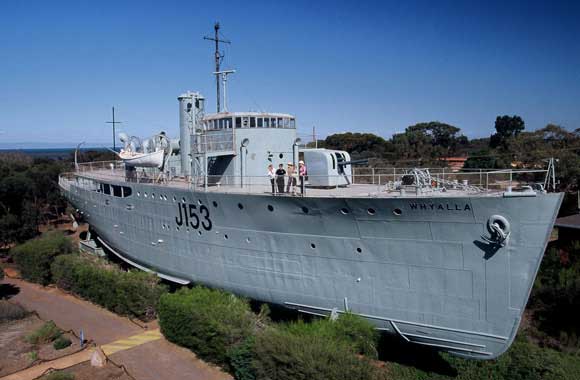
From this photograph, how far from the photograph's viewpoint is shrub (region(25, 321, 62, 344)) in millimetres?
15305

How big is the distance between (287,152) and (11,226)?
74.8 feet

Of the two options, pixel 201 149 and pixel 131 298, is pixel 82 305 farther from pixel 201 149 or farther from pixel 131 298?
pixel 201 149

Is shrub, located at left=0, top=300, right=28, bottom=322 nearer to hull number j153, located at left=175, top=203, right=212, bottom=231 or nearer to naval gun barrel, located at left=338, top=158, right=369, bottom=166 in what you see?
hull number j153, located at left=175, top=203, right=212, bottom=231

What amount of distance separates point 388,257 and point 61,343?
37.5ft

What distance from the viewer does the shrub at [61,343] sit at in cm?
1486

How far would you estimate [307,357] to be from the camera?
10.0m

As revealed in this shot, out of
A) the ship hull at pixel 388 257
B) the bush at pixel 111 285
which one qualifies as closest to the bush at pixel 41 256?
the bush at pixel 111 285

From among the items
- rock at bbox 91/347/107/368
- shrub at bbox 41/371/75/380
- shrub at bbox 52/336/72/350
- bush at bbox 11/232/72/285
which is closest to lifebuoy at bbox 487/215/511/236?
rock at bbox 91/347/107/368

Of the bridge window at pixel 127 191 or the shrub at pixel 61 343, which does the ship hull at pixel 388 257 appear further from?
the shrub at pixel 61 343

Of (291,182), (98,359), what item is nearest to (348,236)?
(291,182)

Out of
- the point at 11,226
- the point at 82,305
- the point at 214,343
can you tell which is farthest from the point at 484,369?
the point at 11,226

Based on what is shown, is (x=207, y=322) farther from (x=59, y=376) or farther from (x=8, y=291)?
(x=8, y=291)

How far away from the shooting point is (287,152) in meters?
17.7

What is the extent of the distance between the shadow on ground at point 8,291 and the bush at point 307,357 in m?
16.2
